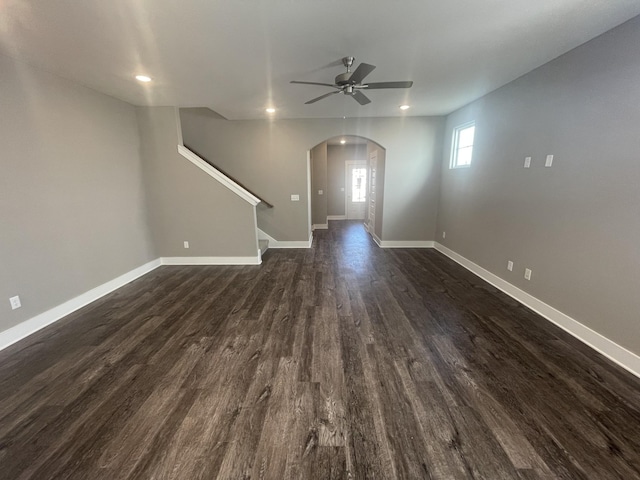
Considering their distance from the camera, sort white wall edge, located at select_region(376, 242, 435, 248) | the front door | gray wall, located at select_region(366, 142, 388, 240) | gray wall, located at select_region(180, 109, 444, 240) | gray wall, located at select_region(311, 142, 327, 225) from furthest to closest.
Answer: the front door
gray wall, located at select_region(311, 142, 327, 225)
white wall edge, located at select_region(376, 242, 435, 248)
gray wall, located at select_region(366, 142, 388, 240)
gray wall, located at select_region(180, 109, 444, 240)

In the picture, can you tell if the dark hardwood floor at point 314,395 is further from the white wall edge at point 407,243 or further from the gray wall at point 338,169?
the gray wall at point 338,169

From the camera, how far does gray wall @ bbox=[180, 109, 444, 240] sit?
5.30 m

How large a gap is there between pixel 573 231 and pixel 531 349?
1255 millimetres

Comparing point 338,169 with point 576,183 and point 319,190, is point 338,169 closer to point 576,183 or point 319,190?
point 319,190

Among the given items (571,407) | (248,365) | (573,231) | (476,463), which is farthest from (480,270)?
(248,365)

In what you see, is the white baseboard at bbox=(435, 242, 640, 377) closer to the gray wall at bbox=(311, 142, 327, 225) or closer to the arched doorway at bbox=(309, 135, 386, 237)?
the arched doorway at bbox=(309, 135, 386, 237)

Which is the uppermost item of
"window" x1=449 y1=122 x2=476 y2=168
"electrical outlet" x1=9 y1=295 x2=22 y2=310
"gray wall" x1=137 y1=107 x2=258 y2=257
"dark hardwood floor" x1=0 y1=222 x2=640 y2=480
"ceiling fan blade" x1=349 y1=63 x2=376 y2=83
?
"ceiling fan blade" x1=349 y1=63 x2=376 y2=83

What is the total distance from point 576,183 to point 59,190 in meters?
5.49

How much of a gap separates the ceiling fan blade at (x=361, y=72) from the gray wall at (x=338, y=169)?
679 centimetres

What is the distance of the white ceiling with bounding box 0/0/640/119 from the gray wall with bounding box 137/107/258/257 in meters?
0.88

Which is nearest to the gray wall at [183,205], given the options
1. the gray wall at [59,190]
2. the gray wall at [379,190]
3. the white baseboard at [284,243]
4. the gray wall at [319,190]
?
the gray wall at [59,190]

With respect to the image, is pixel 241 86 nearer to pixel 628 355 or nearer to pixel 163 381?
pixel 163 381

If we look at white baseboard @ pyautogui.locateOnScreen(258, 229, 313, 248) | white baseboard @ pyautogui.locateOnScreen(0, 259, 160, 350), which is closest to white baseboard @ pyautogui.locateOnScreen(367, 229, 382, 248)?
white baseboard @ pyautogui.locateOnScreen(258, 229, 313, 248)

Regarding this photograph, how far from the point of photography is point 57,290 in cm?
296
